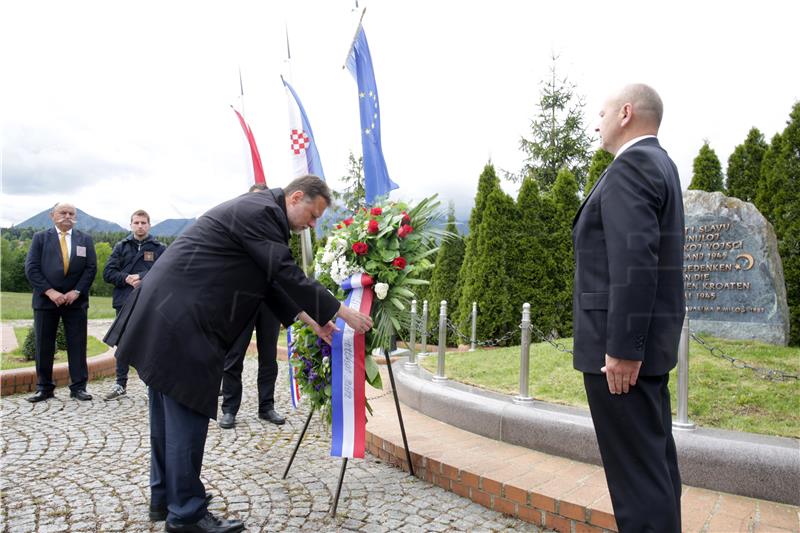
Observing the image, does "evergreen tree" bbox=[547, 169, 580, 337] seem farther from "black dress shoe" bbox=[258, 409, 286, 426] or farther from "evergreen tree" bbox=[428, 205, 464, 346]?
"black dress shoe" bbox=[258, 409, 286, 426]

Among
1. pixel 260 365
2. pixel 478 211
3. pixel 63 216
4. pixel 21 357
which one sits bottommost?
pixel 21 357

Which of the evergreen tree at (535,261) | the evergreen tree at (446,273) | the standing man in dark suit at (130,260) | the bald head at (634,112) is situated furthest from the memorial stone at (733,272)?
the evergreen tree at (446,273)

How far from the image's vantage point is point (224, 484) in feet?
11.9

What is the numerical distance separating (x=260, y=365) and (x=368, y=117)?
3.82 metres

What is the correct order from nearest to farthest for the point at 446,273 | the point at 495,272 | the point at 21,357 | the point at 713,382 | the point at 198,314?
the point at 198,314
the point at 713,382
the point at 21,357
the point at 495,272
the point at 446,273

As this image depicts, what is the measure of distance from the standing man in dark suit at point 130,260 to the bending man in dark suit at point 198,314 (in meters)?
3.46

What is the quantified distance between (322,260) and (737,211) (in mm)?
5732

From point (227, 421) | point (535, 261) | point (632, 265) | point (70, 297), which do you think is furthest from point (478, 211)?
point (632, 265)

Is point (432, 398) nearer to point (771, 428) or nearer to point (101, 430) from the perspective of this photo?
point (771, 428)

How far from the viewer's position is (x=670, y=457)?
2.20m

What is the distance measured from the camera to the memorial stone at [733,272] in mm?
6441

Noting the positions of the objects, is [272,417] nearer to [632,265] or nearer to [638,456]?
[638,456]

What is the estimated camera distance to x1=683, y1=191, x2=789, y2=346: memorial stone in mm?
6441

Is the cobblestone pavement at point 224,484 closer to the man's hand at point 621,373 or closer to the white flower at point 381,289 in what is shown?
the white flower at point 381,289
